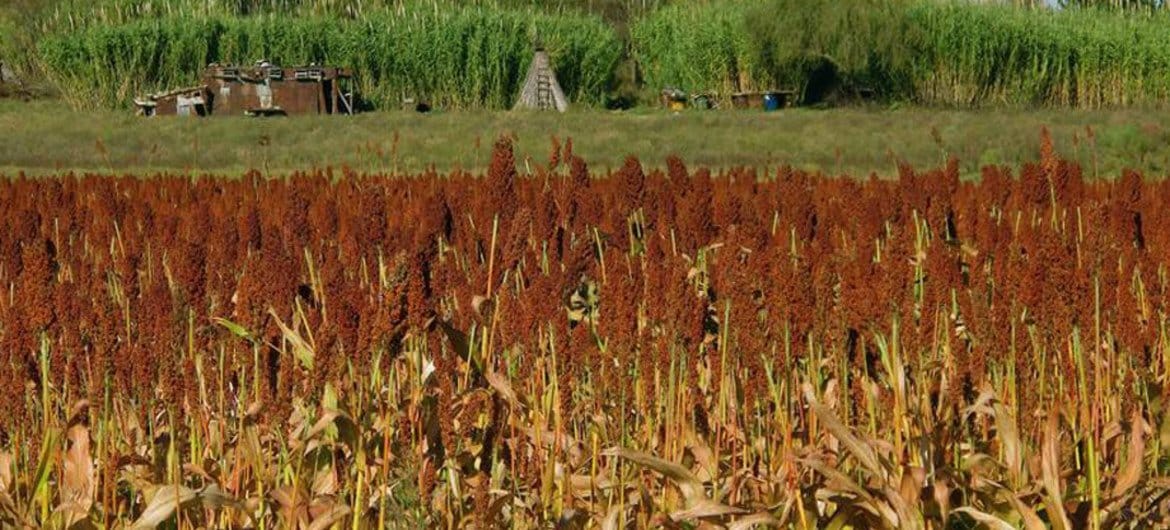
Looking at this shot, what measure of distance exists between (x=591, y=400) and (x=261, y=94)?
24323mm

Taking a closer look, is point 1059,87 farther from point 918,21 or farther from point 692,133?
point 692,133

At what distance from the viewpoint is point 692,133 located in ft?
72.5

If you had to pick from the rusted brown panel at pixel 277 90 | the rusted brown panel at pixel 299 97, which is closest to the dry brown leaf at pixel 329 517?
the rusted brown panel at pixel 277 90

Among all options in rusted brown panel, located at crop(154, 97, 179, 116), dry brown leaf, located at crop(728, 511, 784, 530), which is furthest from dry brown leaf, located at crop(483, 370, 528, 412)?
rusted brown panel, located at crop(154, 97, 179, 116)

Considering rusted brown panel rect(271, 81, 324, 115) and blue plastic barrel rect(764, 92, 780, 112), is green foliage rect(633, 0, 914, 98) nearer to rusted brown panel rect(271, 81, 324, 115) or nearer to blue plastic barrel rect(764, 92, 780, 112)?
blue plastic barrel rect(764, 92, 780, 112)

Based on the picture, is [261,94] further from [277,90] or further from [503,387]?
[503,387]

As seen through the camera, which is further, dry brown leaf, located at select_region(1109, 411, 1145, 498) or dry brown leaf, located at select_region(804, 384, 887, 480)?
A: dry brown leaf, located at select_region(1109, 411, 1145, 498)

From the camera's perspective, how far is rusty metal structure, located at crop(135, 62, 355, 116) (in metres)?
28.1

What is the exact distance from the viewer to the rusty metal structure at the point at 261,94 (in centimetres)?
2812

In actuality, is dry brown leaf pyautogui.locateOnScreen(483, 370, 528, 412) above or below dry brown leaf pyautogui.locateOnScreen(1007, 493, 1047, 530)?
above

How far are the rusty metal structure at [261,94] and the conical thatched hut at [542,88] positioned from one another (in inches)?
122

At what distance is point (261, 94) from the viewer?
92.6 ft

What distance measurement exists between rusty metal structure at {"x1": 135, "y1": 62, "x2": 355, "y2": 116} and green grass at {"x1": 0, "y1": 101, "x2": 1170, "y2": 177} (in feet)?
8.68

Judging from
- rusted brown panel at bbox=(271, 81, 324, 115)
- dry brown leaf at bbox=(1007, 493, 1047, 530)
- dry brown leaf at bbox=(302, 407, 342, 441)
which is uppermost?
dry brown leaf at bbox=(302, 407, 342, 441)
